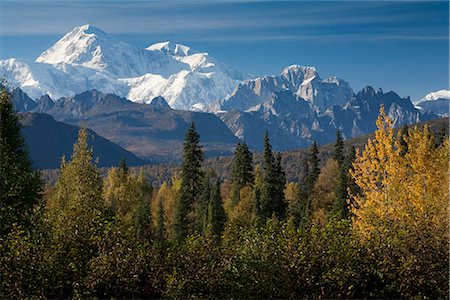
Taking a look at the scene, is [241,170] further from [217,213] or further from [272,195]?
[217,213]

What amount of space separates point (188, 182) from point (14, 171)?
1640 inches

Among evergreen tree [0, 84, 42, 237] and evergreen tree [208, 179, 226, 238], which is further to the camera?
evergreen tree [208, 179, 226, 238]

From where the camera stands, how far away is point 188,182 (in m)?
68.8

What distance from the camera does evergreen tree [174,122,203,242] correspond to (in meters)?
68.4

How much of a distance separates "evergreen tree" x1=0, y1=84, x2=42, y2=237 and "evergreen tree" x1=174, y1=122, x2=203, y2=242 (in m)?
37.4

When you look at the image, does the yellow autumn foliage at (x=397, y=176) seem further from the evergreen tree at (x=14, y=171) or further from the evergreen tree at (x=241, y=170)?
the evergreen tree at (x=241, y=170)

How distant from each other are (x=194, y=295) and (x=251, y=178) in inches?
2526

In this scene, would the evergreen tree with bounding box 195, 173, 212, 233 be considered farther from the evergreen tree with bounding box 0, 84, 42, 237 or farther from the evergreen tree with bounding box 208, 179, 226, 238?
the evergreen tree with bounding box 0, 84, 42, 237

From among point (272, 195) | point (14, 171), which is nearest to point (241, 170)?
point (272, 195)

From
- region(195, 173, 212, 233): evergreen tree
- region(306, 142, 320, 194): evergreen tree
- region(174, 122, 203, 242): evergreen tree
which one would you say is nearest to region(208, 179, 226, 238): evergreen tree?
region(195, 173, 212, 233): evergreen tree

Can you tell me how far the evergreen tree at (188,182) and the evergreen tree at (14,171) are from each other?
123 ft

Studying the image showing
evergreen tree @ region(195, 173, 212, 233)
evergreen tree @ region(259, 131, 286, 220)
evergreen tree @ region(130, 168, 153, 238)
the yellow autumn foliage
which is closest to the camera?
the yellow autumn foliage

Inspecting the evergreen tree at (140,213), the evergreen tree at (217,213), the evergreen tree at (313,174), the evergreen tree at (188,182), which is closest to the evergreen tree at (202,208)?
the evergreen tree at (188,182)

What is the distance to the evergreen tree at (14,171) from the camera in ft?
88.1
